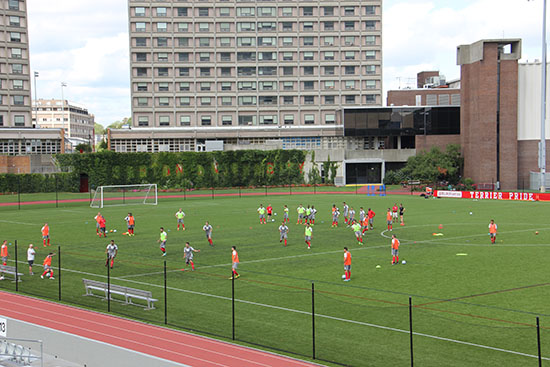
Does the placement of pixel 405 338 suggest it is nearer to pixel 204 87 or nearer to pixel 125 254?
pixel 125 254

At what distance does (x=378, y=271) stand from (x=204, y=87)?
92.5m

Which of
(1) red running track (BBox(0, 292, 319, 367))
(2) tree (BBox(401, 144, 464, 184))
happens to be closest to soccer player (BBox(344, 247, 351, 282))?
(1) red running track (BBox(0, 292, 319, 367))

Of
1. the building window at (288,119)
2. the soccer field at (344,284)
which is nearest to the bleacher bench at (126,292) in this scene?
the soccer field at (344,284)

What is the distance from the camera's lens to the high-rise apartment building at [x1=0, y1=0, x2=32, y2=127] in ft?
335

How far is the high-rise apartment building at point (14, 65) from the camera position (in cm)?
10225

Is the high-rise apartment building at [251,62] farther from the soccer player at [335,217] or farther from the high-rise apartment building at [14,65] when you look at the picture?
the soccer player at [335,217]

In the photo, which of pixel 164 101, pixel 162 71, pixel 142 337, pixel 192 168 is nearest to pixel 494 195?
pixel 192 168

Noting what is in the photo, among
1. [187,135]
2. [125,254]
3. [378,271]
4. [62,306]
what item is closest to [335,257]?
[378,271]

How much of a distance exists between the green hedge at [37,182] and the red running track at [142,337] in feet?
209

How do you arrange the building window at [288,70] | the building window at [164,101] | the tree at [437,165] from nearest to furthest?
1. the tree at [437,165]
2. the building window at [164,101]
3. the building window at [288,70]

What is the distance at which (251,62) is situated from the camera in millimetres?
114250

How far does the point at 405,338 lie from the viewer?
55.4 feet

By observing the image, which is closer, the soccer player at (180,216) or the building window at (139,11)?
the soccer player at (180,216)

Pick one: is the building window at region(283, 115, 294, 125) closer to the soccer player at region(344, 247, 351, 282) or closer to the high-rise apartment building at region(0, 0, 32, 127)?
the high-rise apartment building at region(0, 0, 32, 127)
